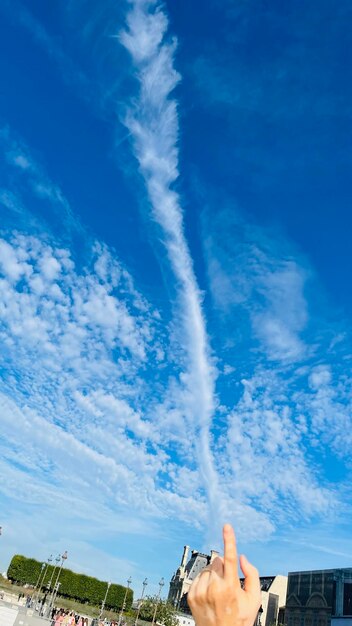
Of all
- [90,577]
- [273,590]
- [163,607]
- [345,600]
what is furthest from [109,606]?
[345,600]

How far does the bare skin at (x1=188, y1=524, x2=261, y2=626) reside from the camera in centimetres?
301

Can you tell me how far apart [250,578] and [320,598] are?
78.3 metres

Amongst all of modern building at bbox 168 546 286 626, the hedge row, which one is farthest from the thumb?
the hedge row

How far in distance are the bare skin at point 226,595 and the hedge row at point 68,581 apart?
302 feet

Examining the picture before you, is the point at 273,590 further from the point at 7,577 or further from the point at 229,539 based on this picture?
the point at 229,539

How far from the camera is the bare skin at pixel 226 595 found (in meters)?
3.01

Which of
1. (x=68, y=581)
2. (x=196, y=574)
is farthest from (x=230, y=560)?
(x=68, y=581)

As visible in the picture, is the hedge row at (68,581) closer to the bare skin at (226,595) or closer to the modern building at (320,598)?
the modern building at (320,598)

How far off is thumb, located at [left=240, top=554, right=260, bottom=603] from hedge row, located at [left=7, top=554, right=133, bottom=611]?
9192cm

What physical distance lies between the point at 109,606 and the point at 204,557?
106 feet

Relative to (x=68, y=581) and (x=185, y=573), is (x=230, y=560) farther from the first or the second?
(x=185, y=573)

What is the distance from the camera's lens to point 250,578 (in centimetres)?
318

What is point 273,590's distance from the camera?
89.8m

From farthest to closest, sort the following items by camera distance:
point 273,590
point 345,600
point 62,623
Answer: point 273,590 < point 345,600 < point 62,623
